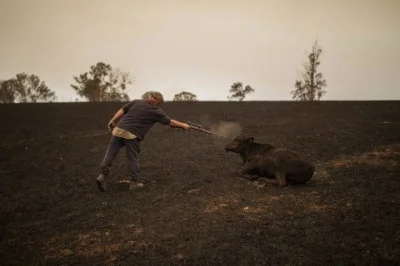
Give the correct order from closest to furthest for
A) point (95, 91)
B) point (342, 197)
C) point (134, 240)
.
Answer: point (134, 240) < point (342, 197) < point (95, 91)

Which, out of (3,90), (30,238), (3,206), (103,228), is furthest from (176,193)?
(3,90)

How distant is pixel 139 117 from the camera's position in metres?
7.68

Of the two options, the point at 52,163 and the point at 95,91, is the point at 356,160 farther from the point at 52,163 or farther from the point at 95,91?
the point at 95,91

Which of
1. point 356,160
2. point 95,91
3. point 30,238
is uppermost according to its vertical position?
point 95,91

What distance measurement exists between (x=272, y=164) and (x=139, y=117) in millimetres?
3255

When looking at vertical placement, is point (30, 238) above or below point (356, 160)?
below

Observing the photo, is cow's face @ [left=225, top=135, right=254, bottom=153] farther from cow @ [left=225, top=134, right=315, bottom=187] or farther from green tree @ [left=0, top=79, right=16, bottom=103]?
green tree @ [left=0, top=79, right=16, bottom=103]

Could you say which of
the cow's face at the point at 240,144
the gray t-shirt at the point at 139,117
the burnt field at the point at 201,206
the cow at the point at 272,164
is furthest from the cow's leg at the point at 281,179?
the gray t-shirt at the point at 139,117

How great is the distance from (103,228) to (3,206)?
9.39 feet

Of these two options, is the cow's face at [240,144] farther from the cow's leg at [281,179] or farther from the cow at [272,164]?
the cow's leg at [281,179]

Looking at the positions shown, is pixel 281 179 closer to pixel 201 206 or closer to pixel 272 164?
pixel 272 164

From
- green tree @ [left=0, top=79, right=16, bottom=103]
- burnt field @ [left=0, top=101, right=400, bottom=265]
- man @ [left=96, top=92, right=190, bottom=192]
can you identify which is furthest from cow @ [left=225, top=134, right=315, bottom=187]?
green tree @ [left=0, top=79, right=16, bottom=103]

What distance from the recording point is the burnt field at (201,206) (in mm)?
4473

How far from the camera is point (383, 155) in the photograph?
969 centimetres
